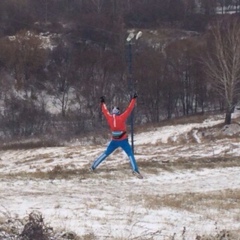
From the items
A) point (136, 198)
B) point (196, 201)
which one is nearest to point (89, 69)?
point (136, 198)

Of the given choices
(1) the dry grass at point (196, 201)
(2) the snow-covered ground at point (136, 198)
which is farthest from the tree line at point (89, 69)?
(1) the dry grass at point (196, 201)

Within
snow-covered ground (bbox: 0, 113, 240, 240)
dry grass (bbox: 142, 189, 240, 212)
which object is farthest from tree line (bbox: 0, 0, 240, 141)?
dry grass (bbox: 142, 189, 240, 212)

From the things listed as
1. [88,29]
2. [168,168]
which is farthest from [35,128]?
[168,168]

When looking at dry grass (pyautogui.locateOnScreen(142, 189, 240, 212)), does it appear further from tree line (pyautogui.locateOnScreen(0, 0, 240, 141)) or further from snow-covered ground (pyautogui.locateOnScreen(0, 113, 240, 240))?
tree line (pyautogui.locateOnScreen(0, 0, 240, 141))

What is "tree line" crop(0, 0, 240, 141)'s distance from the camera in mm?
50375

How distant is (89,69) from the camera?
5772 centimetres

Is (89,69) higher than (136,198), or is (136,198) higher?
(136,198)

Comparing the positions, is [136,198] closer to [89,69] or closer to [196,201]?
[196,201]

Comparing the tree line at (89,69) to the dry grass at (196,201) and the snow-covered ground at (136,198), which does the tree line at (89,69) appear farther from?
the dry grass at (196,201)

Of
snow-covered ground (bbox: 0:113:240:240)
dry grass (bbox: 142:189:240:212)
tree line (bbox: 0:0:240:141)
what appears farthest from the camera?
tree line (bbox: 0:0:240:141)

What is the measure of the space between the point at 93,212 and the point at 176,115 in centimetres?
4679

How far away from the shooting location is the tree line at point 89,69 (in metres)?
50.4

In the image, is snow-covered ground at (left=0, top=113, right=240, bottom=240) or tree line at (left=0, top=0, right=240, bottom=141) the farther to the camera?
tree line at (left=0, top=0, right=240, bottom=141)

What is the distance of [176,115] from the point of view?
54219 millimetres
